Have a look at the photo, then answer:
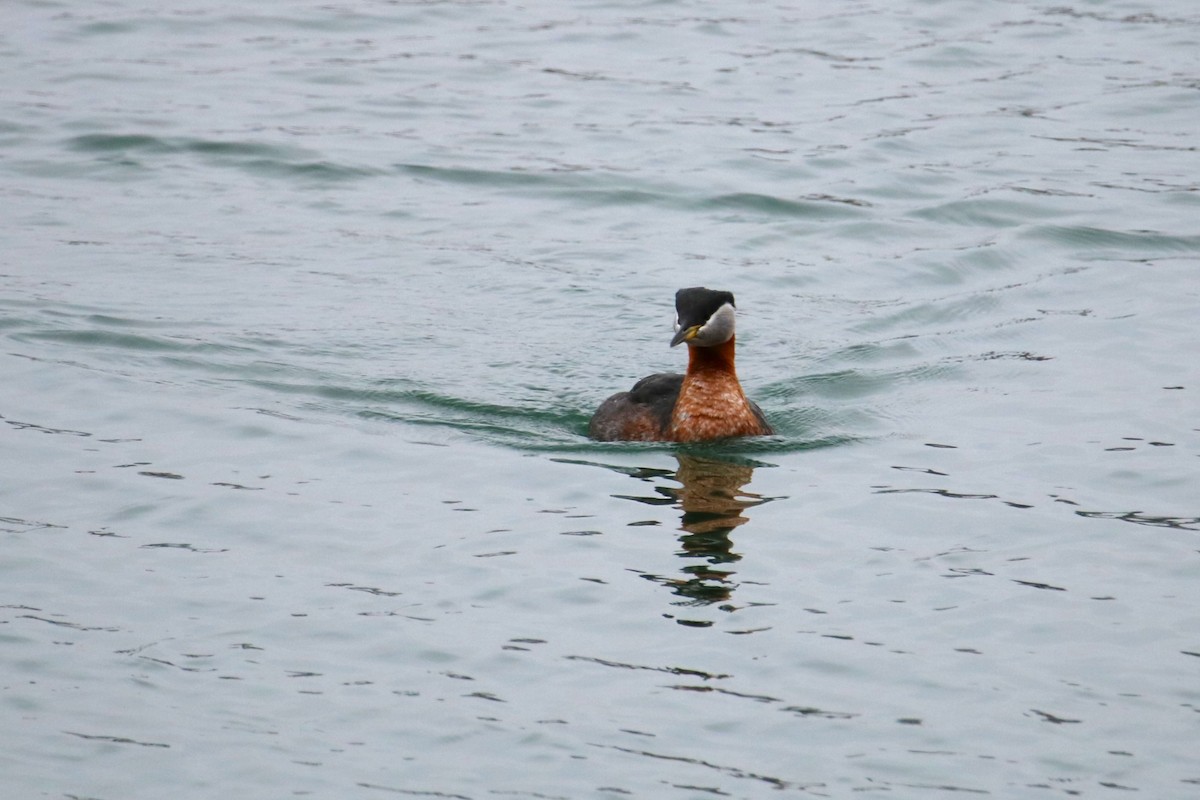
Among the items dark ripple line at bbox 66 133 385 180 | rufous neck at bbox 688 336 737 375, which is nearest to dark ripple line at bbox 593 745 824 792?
rufous neck at bbox 688 336 737 375

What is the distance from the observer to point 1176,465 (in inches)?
466

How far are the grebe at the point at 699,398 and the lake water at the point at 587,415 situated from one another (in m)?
0.25

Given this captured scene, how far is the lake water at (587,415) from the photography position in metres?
8.27

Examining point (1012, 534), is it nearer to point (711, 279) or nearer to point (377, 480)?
point (377, 480)

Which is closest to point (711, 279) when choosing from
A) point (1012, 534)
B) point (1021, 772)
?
point (1012, 534)

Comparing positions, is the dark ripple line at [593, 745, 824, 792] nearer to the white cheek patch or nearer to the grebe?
the grebe

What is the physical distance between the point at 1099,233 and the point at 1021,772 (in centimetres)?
1106

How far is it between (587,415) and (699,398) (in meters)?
1.36

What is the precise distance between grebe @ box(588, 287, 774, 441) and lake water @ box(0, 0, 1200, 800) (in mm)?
252

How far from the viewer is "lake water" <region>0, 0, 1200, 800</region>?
27.1ft

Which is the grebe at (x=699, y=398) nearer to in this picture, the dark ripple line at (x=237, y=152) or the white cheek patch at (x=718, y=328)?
the white cheek patch at (x=718, y=328)

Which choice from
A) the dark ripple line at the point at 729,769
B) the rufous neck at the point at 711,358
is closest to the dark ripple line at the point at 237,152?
the rufous neck at the point at 711,358

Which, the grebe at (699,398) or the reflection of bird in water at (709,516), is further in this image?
the grebe at (699,398)

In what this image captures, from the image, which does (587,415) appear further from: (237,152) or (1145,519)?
(237,152)
